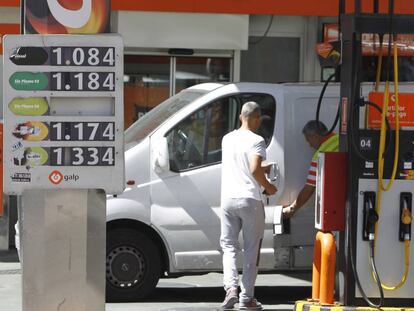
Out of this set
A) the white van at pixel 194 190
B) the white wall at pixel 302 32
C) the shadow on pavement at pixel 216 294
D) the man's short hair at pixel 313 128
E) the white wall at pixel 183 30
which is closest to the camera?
the man's short hair at pixel 313 128

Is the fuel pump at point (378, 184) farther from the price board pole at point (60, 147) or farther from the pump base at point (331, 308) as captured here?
the price board pole at point (60, 147)

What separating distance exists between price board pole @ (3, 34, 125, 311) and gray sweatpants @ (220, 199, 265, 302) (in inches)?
129

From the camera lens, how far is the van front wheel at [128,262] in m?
9.25

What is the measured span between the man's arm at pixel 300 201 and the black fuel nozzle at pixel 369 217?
7.51 ft

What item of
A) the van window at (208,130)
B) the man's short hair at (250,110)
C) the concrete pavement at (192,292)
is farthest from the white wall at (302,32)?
the man's short hair at (250,110)

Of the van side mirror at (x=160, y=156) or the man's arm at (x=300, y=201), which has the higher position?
the van side mirror at (x=160, y=156)

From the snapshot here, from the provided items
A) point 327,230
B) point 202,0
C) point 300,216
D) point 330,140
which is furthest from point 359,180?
point 202,0

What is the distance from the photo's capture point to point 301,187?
370 inches

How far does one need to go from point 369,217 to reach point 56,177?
251cm

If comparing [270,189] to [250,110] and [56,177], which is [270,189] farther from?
[56,177]

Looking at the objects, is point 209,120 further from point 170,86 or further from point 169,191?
point 170,86

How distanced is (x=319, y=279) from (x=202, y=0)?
755cm

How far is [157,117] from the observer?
9734 millimetres

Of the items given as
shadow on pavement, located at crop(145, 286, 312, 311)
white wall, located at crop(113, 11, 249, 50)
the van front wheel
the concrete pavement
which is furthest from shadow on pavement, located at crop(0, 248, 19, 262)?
white wall, located at crop(113, 11, 249, 50)
